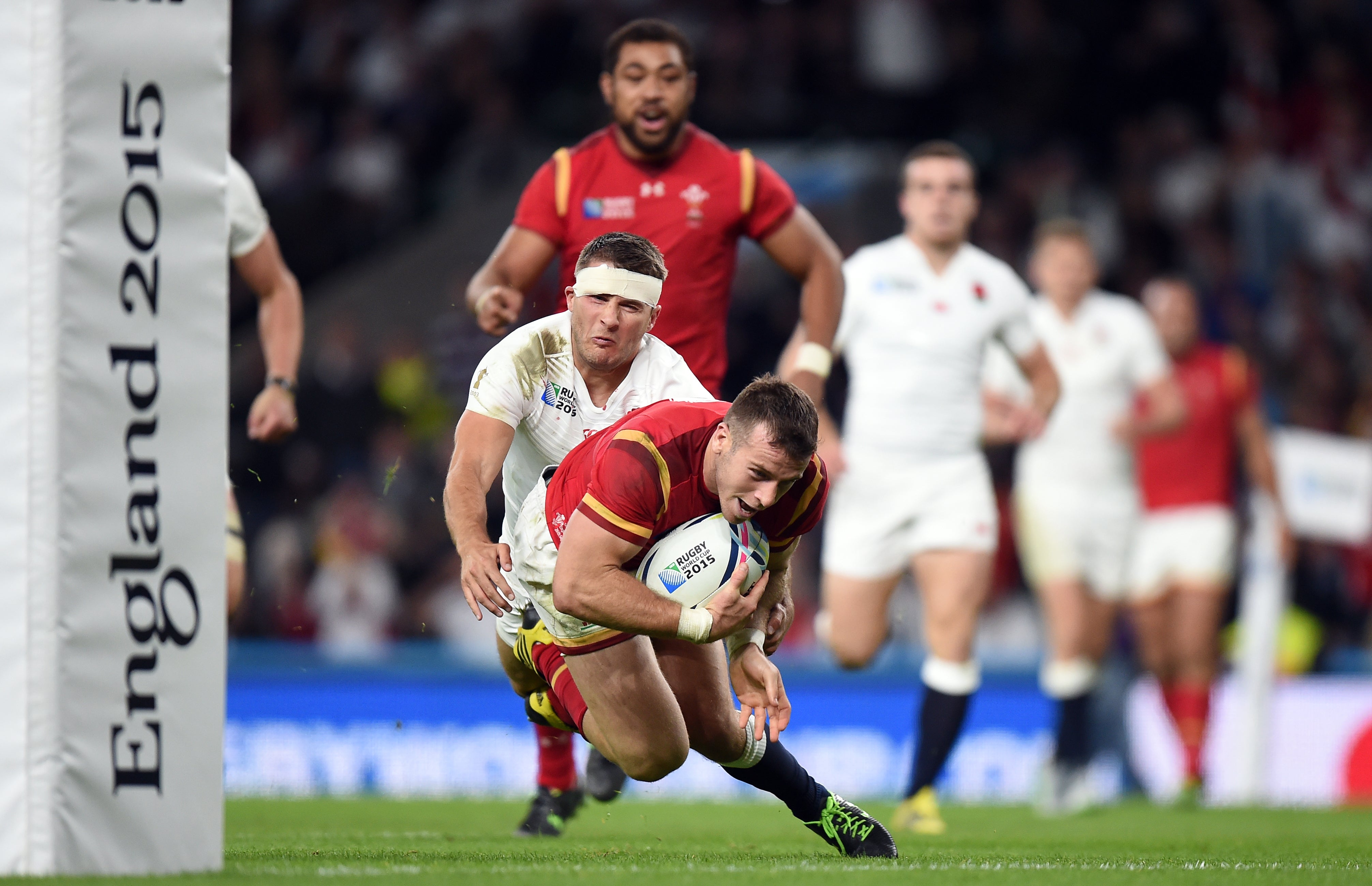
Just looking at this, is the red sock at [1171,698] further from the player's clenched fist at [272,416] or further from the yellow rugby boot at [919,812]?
the player's clenched fist at [272,416]

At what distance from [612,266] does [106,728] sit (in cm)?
215

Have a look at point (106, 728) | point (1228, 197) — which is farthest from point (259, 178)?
point (106, 728)

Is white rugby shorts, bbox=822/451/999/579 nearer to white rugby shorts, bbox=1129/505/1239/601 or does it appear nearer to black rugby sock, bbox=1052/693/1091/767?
black rugby sock, bbox=1052/693/1091/767

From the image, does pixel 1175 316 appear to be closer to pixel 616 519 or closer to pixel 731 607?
pixel 731 607

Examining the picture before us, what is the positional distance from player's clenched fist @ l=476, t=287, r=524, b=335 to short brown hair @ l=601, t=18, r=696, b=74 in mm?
1066

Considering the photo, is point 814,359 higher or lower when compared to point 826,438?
higher

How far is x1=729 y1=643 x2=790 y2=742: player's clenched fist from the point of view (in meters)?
4.96

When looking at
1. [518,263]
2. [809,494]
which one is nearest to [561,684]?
[809,494]

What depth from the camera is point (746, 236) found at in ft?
22.6

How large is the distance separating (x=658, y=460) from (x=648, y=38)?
2.34 meters

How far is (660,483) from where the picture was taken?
488cm

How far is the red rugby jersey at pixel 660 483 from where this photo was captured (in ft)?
15.9

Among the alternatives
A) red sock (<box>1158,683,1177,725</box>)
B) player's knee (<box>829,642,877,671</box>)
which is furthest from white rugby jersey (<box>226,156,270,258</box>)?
red sock (<box>1158,683,1177,725</box>)

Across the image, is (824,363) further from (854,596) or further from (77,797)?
(77,797)
